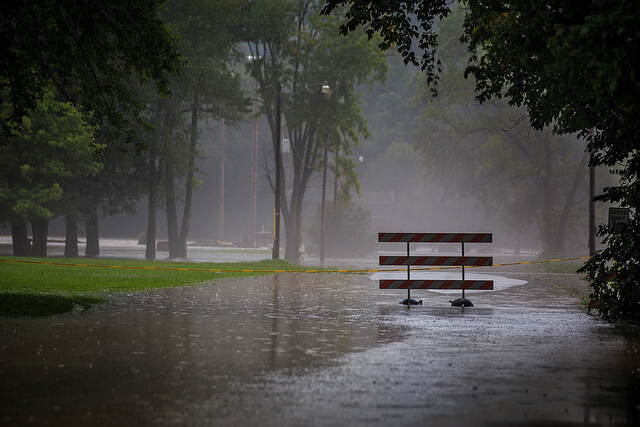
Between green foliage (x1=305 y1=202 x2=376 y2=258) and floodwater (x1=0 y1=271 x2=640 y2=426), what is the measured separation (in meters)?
44.6

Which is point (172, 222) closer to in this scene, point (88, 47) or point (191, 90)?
point (191, 90)

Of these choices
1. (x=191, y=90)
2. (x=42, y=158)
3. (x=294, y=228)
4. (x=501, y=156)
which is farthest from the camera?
(x=501, y=156)

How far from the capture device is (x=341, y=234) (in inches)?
2388

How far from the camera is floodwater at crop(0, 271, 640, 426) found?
21.6 ft

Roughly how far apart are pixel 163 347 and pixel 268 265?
975 inches

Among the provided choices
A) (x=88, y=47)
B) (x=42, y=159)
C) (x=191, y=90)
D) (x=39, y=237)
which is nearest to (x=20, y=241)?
(x=39, y=237)

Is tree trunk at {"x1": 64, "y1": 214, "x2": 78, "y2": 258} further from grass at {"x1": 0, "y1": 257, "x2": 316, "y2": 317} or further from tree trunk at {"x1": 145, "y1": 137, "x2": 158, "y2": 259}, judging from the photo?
grass at {"x1": 0, "y1": 257, "x2": 316, "y2": 317}

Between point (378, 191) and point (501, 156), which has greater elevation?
point (378, 191)

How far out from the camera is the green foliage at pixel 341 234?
60.5 m

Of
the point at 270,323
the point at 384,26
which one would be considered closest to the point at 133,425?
the point at 270,323

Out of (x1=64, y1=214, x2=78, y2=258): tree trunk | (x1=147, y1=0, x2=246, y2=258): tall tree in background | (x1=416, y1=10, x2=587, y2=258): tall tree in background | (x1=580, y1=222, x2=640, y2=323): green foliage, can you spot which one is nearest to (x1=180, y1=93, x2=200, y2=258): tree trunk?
(x1=147, y1=0, x2=246, y2=258): tall tree in background

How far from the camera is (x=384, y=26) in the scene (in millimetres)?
13586

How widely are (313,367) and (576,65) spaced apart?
4.43 metres

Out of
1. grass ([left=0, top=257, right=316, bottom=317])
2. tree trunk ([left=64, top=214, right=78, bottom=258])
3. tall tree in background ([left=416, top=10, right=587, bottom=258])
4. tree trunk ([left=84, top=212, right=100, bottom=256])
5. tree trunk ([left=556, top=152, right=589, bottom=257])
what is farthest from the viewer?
tall tree in background ([left=416, top=10, right=587, bottom=258])
